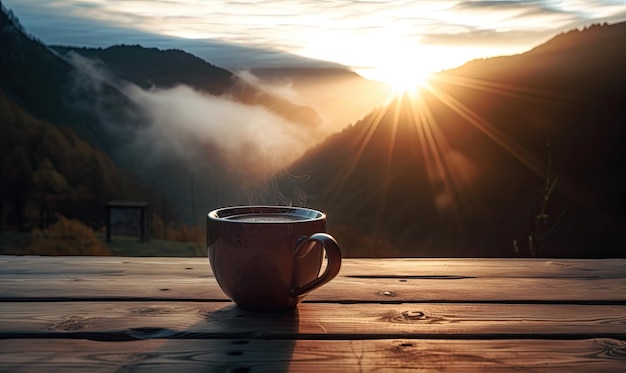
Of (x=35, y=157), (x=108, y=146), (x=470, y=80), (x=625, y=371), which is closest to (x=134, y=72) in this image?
(x=108, y=146)

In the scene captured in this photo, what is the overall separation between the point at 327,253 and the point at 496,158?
4849 mm

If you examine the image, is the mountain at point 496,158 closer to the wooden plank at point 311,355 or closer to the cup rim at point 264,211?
the cup rim at point 264,211

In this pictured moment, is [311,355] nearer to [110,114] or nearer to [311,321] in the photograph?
[311,321]

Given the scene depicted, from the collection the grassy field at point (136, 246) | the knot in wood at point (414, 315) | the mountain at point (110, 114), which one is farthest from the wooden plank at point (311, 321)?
the grassy field at point (136, 246)

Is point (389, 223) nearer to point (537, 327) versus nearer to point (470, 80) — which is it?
point (470, 80)

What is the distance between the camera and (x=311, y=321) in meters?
0.67

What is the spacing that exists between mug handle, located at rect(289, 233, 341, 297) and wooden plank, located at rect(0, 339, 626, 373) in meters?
0.07

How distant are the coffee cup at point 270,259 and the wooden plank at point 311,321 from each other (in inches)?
1.1

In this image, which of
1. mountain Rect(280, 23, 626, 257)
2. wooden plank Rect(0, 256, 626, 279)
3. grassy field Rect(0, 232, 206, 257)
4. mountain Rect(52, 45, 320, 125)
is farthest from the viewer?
mountain Rect(52, 45, 320, 125)

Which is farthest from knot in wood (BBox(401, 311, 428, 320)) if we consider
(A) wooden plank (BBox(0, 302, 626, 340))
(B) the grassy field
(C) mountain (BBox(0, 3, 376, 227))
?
(B) the grassy field

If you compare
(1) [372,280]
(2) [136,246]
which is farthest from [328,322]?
(2) [136,246]

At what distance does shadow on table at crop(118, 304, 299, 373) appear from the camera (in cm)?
54

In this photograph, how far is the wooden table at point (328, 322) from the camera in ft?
1.83

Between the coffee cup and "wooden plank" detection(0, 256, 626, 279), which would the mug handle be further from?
"wooden plank" detection(0, 256, 626, 279)
